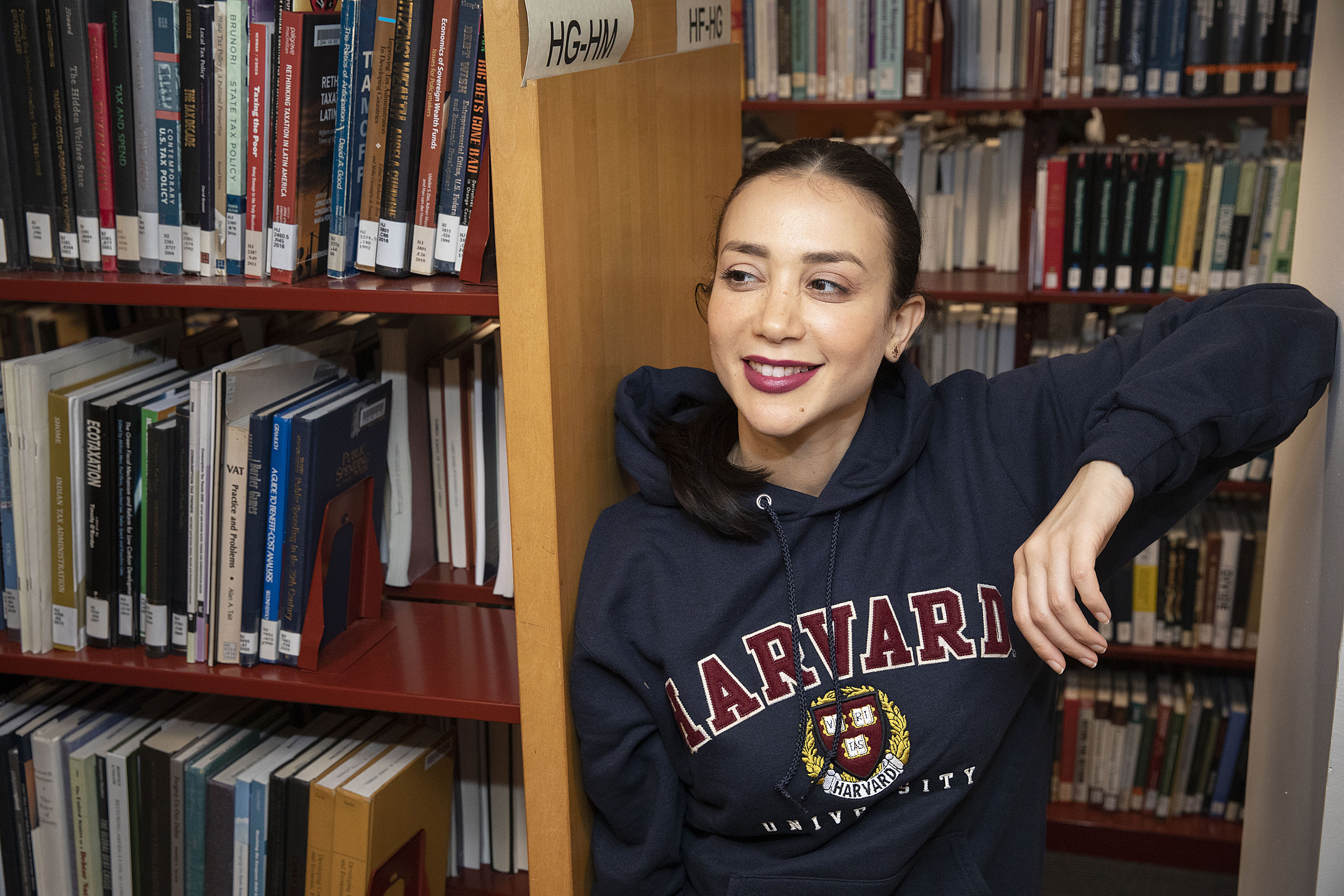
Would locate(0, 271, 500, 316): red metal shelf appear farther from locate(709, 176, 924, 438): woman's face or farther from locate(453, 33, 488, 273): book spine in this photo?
locate(709, 176, 924, 438): woman's face

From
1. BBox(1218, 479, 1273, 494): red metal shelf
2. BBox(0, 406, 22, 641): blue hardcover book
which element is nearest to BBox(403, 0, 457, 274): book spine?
BBox(0, 406, 22, 641): blue hardcover book

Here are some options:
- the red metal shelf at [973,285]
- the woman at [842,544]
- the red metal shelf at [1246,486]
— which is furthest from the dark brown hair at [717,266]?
the red metal shelf at [1246,486]

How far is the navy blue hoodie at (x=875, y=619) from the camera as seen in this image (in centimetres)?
116

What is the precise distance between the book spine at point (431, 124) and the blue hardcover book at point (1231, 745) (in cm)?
236

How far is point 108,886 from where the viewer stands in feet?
4.96

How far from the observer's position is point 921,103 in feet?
9.04

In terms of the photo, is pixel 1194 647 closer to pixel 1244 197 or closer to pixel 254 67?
pixel 1244 197

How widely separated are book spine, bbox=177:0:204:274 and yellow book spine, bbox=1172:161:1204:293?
218 centimetres

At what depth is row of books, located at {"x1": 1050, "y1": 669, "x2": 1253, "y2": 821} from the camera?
2.75 m

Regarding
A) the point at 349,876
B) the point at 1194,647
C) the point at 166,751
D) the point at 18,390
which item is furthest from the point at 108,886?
the point at 1194,647

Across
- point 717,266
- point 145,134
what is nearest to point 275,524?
point 145,134

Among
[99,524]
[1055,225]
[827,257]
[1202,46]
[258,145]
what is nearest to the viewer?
[827,257]

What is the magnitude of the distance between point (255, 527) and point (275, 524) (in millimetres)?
27

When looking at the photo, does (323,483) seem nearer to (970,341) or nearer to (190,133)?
(190,133)
